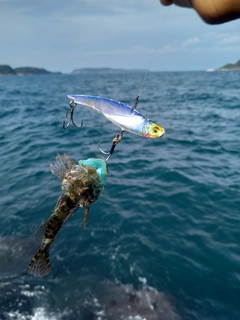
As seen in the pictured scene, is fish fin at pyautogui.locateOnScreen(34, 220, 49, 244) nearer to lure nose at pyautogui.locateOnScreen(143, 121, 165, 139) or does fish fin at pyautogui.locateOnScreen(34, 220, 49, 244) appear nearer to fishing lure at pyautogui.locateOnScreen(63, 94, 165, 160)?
fishing lure at pyautogui.locateOnScreen(63, 94, 165, 160)

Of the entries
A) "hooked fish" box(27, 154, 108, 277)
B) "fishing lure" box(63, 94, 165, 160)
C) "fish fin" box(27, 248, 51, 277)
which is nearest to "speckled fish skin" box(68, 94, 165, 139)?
"fishing lure" box(63, 94, 165, 160)

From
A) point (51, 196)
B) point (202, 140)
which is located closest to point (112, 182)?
point (51, 196)

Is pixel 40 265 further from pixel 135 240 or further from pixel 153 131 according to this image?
pixel 135 240

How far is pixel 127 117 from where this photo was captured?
3324 mm

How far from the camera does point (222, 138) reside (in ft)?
61.5

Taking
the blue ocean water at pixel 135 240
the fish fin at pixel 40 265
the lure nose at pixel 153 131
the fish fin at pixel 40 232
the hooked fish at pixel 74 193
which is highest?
the lure nose at pixel 153 131

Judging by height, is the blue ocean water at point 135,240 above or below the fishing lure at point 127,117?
below

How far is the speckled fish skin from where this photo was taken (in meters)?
3.18

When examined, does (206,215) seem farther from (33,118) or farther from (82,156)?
(33,118)

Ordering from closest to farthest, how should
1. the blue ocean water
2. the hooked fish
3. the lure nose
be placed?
the lure nose, the hooked fish, the blue ocean water

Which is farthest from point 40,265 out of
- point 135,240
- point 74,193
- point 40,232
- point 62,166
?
point 135,240

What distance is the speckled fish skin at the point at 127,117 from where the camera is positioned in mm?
3184

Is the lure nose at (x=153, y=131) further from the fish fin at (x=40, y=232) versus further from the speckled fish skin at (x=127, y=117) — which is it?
the fish fin at (x=40, y=232)

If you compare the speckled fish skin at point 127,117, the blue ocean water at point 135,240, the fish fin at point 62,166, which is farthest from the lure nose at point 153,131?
the blue ocean water at point 135,240
